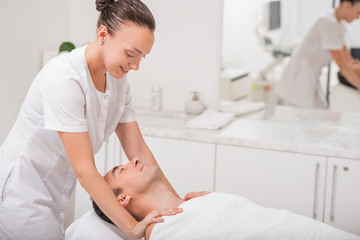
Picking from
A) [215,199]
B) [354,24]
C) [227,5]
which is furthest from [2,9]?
[354,24]

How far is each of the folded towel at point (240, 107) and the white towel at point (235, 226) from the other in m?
1.34

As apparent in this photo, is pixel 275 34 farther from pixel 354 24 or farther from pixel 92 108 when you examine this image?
pixel 92 108

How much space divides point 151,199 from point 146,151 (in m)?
0.23

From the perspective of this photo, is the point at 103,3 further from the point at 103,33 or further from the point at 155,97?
the point at 155,97

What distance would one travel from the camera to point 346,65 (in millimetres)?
2762

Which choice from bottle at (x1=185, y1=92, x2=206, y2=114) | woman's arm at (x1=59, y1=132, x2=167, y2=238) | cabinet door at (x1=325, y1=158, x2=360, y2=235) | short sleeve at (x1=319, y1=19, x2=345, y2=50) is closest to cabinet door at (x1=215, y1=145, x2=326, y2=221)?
cabinet door at (x1=325, y1=158, x2=360, y2=235)

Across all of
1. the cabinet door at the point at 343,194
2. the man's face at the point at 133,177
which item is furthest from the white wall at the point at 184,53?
the man's face at the point at 133,177

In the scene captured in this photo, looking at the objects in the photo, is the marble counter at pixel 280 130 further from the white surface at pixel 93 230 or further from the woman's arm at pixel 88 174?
the woman's arm at pixel 88 174

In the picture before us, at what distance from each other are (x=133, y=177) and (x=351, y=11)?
5.61ft

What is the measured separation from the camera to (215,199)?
1.71 m

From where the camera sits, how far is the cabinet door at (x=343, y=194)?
234 centimetres

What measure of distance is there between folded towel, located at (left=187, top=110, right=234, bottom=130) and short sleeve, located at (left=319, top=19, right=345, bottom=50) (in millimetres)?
711

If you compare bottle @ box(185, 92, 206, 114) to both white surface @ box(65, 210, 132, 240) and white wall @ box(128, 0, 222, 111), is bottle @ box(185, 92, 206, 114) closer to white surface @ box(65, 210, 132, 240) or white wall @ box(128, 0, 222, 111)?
white wall @ box(128, 0, 222, 111)

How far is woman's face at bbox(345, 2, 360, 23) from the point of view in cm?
269
